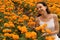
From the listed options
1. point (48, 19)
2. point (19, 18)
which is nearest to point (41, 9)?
point (48, 19)

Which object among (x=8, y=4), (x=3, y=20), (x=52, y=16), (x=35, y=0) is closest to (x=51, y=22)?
(x=52, y=16)

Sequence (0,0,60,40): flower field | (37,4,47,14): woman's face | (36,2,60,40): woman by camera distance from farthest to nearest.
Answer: (36,2,60,40): woman, (37,4,47,14): woman's face, (0,0,60,40): flower field

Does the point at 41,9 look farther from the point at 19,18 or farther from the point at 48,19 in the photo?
the point at 19,18

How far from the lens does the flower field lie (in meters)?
4.40

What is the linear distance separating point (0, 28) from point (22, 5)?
3224 millimetres

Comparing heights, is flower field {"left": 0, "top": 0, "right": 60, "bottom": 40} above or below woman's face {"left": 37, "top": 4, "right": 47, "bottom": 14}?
below

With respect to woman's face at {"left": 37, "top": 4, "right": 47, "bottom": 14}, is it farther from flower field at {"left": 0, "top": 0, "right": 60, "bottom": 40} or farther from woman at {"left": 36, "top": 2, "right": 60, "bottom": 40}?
flower field at {"left": 0, "top": 0, "right": 60, "bottom": 40}

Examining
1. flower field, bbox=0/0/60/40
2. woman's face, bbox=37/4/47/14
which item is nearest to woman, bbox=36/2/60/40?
woman's face, bbox=37/4/47/14

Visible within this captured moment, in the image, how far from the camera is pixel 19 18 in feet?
18.7

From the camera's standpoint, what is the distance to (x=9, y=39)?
4.30 m

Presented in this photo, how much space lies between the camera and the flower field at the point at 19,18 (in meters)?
4.40

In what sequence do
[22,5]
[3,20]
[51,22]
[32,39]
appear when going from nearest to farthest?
[32,39], [51,22], [3,20], [22,5]

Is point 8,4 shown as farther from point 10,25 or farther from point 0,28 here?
point 10,25

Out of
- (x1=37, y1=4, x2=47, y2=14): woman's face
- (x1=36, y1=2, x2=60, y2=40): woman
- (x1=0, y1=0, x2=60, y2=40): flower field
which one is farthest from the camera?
(x1=36, y1=2, x2=60, y2=40): woman
